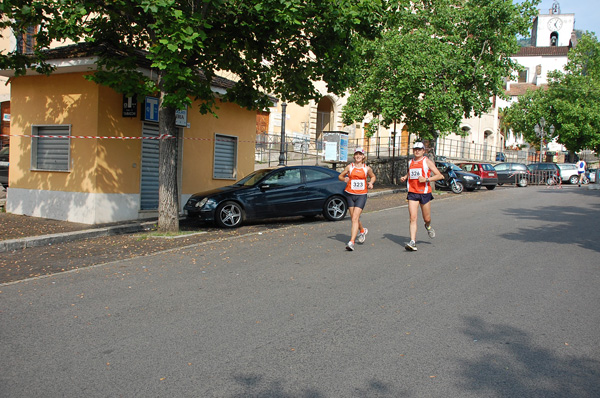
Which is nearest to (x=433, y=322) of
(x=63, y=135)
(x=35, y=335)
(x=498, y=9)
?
(x=35, y=335)

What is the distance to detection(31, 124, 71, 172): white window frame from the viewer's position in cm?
1436

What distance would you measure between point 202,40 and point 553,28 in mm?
93202

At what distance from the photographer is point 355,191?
9.76 m

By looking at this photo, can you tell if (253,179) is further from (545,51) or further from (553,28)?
(553,28)

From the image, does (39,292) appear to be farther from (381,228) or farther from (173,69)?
(381,228)

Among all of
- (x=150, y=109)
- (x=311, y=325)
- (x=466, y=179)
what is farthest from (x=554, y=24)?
(x=311, y=325)

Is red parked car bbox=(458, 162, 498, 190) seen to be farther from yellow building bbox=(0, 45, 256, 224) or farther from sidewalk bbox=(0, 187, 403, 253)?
sidewalk bbox=(0, 187, 403, 253)

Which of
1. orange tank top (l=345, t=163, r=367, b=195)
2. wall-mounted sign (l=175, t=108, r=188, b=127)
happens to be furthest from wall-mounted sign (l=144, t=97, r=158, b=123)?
orange tank top (l=345, t=163, r=367, b=195)

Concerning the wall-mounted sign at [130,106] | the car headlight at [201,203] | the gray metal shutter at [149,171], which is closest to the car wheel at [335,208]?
the car headlight at [201,203]

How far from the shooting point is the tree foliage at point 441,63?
24.2m

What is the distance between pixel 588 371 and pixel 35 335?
4.76 meters

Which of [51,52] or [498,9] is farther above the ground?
[498,9]

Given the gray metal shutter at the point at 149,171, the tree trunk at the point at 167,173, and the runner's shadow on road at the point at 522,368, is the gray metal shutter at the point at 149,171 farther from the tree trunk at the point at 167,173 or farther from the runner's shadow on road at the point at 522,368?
the runner's shadow on road at the point at 522,368

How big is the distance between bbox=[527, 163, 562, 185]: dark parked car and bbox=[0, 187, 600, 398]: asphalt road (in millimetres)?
29265
